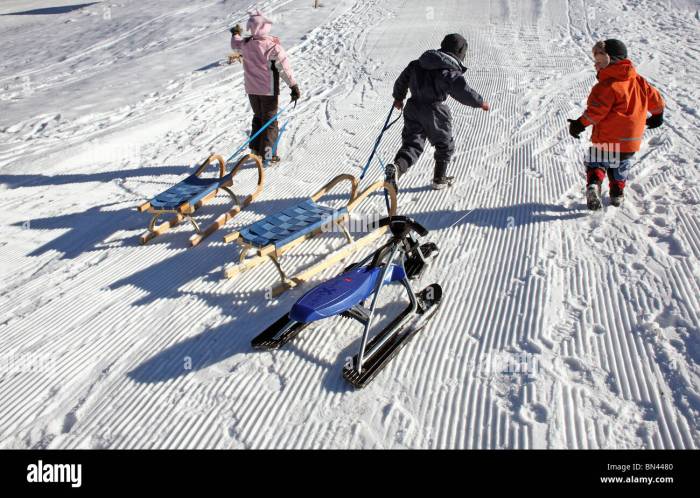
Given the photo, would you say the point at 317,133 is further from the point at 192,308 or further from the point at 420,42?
the point at 420,42

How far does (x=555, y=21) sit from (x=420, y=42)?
11.2ft

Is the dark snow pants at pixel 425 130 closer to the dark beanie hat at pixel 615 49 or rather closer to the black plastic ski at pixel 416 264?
the black plastic ski at pixel 416 264

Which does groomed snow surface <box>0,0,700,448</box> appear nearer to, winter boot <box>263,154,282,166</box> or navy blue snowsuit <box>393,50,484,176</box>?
winter boot <box>263,154,282,166</box>

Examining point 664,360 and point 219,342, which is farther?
point 219,342

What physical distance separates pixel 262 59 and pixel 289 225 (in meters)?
2.77

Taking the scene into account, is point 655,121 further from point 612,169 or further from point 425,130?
point 425,130

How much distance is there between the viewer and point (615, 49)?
429 cm

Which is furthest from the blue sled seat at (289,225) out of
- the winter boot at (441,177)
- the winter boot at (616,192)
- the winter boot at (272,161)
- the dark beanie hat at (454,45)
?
the winter boot at (616,192)

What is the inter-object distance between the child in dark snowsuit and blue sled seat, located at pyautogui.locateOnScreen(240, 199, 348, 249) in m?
0.75

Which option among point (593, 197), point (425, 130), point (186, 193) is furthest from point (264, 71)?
point (593, 197)

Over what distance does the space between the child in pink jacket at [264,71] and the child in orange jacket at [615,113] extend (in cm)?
334

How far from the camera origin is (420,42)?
11773 millimetres
